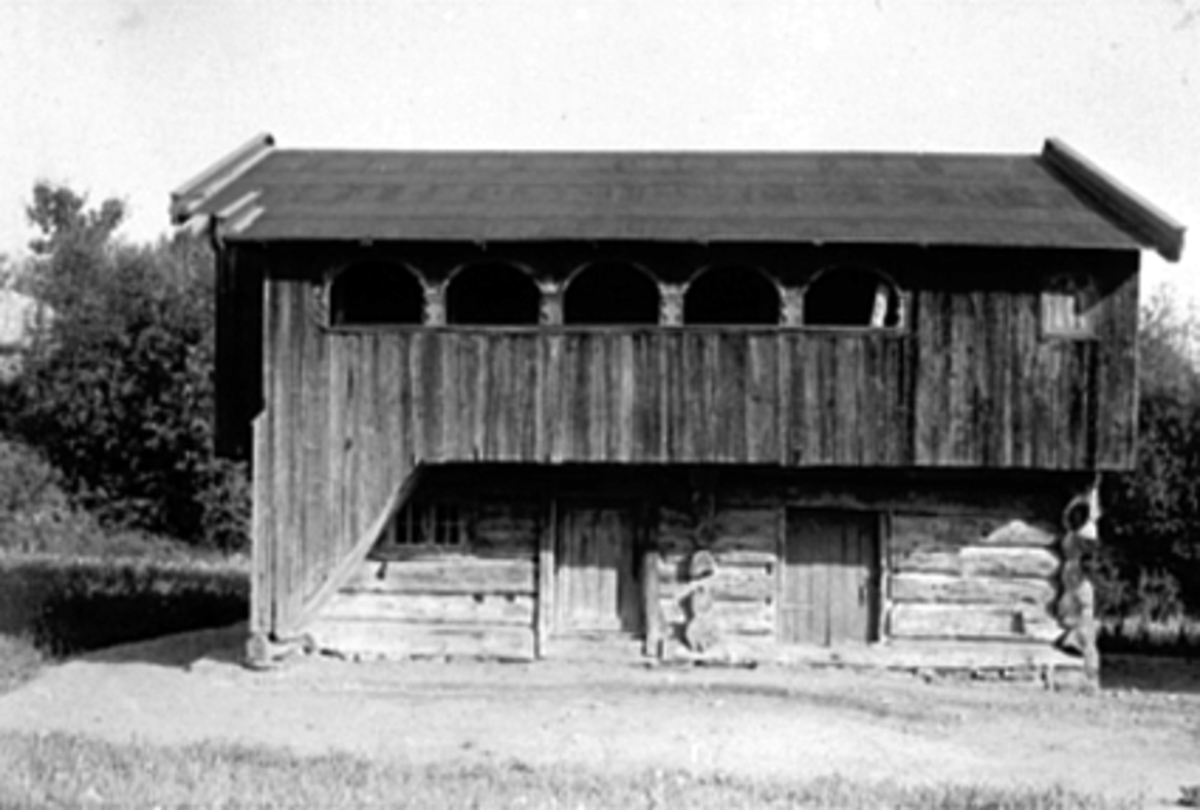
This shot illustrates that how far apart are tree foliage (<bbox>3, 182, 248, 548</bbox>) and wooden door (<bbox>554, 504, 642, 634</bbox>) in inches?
830

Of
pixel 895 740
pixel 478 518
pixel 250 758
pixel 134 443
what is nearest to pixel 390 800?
pixel 250 758

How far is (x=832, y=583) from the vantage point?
71.9 ft

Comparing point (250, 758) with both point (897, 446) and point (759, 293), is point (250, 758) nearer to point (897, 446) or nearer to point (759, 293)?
point (897, 446)

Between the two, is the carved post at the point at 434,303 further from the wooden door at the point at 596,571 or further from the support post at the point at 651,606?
the support post at the point at 651,606

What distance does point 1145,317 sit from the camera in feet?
142

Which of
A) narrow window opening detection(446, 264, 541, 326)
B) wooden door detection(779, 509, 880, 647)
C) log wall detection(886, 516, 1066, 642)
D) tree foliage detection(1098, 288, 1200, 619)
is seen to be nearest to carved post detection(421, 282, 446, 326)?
narrow window opening detection(446, 264, 541, 326)

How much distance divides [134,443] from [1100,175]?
2858cm

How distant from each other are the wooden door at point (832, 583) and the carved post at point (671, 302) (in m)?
3.39

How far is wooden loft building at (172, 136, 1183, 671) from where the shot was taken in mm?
20734

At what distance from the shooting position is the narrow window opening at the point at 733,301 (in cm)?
2416

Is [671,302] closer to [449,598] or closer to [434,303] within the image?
[434,303]

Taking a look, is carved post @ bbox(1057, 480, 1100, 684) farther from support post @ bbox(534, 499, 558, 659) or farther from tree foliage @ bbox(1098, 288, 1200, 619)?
tree foliage @ bbox(1098, 288, 1200, 619)

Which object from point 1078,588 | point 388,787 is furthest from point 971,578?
point 388,787

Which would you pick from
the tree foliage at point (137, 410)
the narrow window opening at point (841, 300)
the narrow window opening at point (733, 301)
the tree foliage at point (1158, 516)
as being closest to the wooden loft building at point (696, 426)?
the narrow window opening at point (841, 300)
